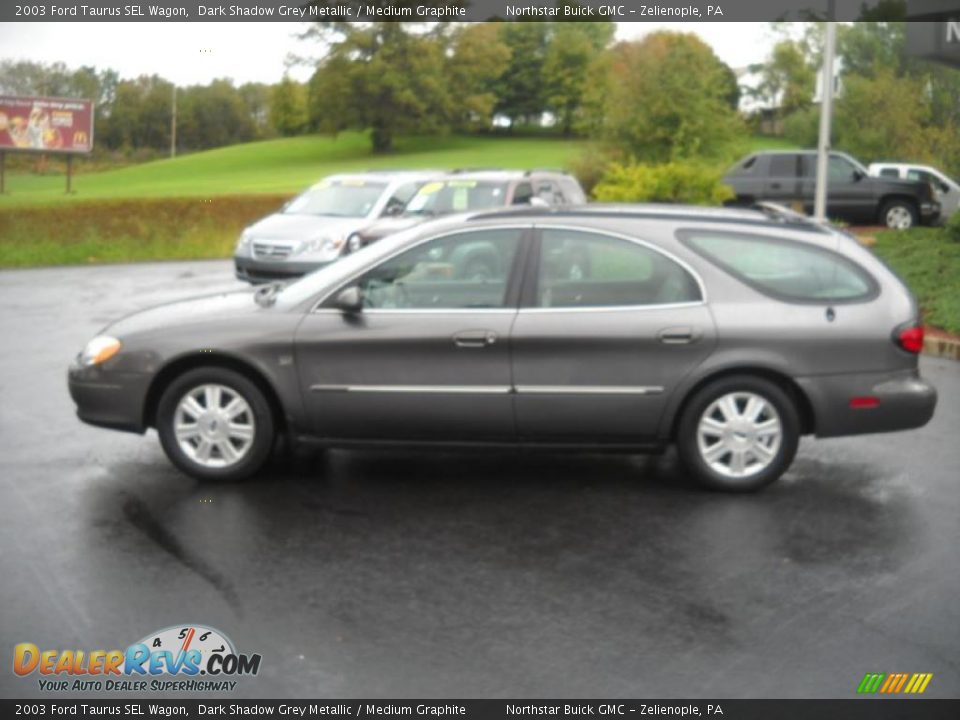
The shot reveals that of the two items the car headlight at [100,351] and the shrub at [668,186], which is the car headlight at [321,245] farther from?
the car headlight at [100,351]

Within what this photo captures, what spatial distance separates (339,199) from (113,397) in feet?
42.9

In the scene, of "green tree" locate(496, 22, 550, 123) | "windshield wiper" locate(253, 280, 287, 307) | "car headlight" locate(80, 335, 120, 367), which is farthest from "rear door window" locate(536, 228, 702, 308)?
"green tree" locate(496, 22, 550, 123)

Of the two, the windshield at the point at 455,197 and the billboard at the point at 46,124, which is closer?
the windshield at the point at 455,197

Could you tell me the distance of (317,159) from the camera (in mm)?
62094

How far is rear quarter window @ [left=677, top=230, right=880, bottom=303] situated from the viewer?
24.2 ft

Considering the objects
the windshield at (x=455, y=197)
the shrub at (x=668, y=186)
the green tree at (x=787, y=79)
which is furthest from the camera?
the green tree at (x=787, y=79)

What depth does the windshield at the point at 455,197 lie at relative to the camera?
17922 millimetres

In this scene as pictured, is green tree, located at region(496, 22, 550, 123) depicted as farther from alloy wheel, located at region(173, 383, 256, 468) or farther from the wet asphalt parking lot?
alloy wheel, located at region(173, 383, 256, 468)

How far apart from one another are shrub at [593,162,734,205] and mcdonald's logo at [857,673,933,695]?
17.2m

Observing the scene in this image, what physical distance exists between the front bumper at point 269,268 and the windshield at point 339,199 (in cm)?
172

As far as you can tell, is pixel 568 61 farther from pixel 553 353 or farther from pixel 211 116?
pixel 553 353

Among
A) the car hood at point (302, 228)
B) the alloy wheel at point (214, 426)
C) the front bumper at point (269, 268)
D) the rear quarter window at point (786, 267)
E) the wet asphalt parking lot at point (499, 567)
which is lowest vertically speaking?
the wet asphalt parking lot at point (499, 567)

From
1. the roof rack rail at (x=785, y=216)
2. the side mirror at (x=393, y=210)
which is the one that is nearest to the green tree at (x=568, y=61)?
the side mirror at (x=393, y=210)

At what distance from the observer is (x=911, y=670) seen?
4.73 metres
